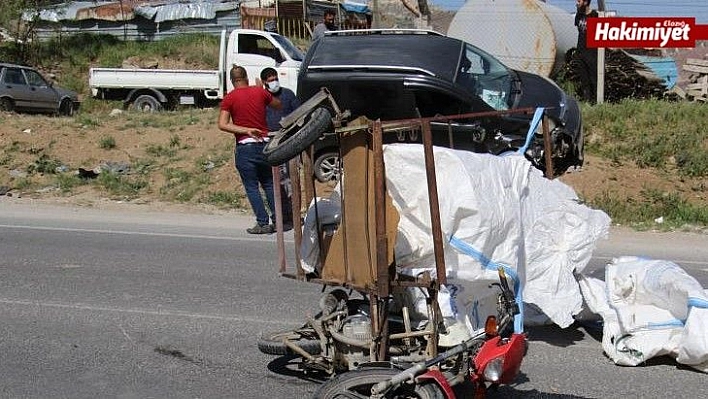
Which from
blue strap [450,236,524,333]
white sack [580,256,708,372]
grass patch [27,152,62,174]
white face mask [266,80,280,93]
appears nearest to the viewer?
blue strap [450,236,524,333]

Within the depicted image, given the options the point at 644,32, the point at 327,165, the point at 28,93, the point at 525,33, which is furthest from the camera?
the point at 28,93

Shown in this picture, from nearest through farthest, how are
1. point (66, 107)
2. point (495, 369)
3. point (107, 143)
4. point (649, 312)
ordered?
point (495, 369) < point (649, 312) < point (107, 143) < point (66, 107)

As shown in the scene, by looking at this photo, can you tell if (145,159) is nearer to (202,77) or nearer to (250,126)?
(250,126)

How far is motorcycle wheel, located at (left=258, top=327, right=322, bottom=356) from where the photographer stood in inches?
197

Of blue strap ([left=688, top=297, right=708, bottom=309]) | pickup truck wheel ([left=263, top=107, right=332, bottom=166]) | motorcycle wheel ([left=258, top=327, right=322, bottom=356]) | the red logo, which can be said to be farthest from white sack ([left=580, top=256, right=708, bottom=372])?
the red logo

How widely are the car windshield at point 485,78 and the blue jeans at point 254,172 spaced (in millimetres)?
2775

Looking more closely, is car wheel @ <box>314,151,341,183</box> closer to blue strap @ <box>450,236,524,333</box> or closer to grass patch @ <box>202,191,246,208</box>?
blue strap @ <box>450,236,524,333</box>

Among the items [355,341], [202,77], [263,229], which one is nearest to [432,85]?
[263,229]

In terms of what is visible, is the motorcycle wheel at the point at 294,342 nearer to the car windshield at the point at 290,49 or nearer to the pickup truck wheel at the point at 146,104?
the car windshield at the point at 290,49

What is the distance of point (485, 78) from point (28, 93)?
1467 centimetres

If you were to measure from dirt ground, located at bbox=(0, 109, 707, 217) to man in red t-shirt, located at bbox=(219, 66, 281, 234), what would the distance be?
2.47 metres

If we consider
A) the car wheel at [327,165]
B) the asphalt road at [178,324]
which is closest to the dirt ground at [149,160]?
the asphalt road at [178,324]

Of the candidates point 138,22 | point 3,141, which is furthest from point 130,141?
point 138,22

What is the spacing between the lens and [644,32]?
1536 cm
